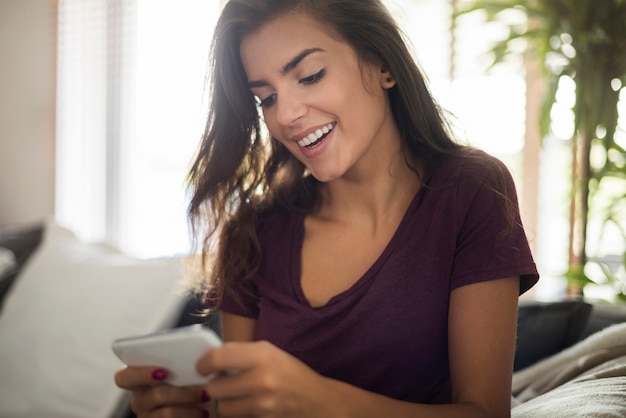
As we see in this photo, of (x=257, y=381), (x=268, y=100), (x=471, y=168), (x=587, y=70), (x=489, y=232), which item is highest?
(x=587, y=70)

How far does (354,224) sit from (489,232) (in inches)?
12.8

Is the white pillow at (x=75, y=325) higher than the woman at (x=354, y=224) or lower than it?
lower

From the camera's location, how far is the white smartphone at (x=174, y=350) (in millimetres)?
837

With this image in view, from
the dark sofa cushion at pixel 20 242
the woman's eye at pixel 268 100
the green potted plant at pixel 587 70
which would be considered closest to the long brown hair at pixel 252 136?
the woman's eye at pixel 268 100

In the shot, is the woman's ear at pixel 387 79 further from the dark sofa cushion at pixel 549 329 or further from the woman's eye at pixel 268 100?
the dark sofa cushion at pixel 549 329

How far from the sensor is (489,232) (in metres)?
1.22

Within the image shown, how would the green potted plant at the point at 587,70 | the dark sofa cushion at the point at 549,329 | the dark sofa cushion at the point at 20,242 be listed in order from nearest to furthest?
1. the dark sofa cushion at the point at 549,329
2. the dark sofa cushion at the point at 20,242
3. the green potted plant at the point at 587,70

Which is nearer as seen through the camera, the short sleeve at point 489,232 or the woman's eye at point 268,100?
the short sleeve at point 489,232

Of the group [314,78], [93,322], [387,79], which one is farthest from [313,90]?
[93,322]

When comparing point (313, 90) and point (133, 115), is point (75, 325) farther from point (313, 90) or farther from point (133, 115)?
point (133, 115)

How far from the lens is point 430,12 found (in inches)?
141

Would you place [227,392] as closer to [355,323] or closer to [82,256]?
[355,323]

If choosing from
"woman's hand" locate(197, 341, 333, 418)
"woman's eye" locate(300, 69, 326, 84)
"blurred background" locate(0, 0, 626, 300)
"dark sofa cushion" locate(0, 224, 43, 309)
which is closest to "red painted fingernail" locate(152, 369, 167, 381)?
"woman's hand" locate(197, 341, 333, 418)

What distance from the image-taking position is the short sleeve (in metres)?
1.18
